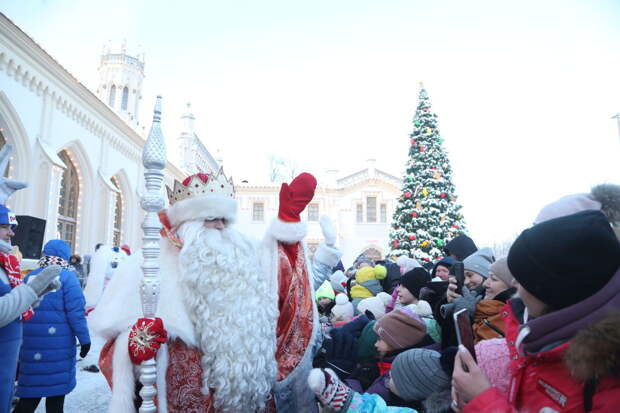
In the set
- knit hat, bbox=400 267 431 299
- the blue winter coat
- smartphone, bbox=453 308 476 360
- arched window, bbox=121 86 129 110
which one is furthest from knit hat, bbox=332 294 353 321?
arched window, bbox=121 86 129 110

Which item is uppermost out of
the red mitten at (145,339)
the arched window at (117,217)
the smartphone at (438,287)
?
the arched window at (117,217)

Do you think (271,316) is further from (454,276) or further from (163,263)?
(454,276)

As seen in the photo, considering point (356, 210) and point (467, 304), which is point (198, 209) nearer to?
point (467, 304)

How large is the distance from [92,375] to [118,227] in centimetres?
1429

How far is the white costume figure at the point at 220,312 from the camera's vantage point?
2102 mm

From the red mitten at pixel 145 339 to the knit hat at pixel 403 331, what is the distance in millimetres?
1398

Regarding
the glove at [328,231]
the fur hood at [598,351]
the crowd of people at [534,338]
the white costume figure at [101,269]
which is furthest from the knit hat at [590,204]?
the white costume figure at [101,269]

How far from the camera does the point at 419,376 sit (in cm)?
207

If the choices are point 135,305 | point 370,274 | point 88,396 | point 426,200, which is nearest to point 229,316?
point 135,305

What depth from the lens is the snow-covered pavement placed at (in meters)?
4.46

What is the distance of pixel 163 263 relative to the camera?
2352 millimetres

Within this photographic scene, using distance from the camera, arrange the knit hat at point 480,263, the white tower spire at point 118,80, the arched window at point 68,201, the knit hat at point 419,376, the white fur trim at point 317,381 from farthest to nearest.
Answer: the white tower spire at point 118,80 → the arched window at point 68,201 → the knit hat at point 480,263 → the knit hat at point 419,376 → the white fur trim at point 317,381

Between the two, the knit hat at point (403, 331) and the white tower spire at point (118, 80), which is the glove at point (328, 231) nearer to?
the knit hat at point (403, 331)

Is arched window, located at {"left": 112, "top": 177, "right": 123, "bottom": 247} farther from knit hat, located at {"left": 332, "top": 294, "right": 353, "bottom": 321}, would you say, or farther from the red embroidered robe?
the red embroidered robe
